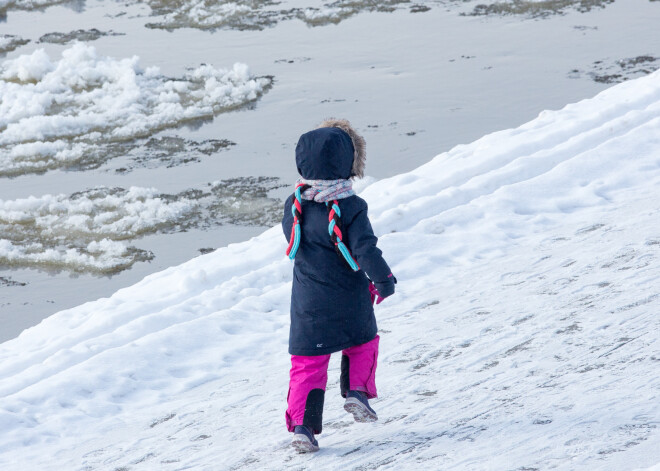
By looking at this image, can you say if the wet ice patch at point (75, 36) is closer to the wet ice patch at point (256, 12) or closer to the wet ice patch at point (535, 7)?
the wet ice patch at point (256, 12)

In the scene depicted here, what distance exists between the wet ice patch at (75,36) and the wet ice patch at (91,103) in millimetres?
2516

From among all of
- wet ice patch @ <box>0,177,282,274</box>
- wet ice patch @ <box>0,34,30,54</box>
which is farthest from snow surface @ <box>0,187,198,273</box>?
wet ice patch @ <box>0,34,30,54</box>

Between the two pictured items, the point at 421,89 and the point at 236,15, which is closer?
the point at 421,89

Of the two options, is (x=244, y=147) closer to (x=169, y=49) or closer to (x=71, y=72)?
(x=71, y=72)

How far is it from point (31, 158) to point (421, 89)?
18.9 feet

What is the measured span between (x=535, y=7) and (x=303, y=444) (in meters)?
15.8

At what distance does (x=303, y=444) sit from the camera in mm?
3775

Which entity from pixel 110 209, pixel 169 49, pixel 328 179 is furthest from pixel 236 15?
pixel 328 179

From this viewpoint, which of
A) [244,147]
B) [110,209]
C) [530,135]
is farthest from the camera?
[244,147]

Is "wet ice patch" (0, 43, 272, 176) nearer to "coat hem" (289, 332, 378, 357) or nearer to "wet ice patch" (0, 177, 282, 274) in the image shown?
"wet ice patch" (0, 177, 282, 274)

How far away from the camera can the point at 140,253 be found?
8.84 metres

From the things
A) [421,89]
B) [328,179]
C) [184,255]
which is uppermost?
[328,179]

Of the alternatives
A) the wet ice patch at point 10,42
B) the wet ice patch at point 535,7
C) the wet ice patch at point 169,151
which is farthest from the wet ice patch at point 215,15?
the wet ice patch at point 169,151

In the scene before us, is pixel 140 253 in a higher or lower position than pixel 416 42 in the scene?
lower
